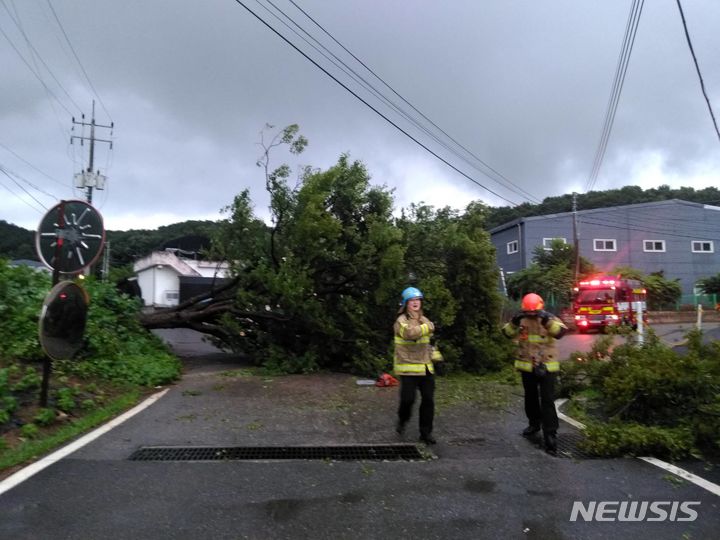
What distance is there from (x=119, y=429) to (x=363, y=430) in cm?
273

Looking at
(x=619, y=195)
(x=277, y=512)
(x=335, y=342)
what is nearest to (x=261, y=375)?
(x=335, y=342)

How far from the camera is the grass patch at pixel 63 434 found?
4754 millimetres

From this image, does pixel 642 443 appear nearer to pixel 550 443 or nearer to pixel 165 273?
pixel 550 443

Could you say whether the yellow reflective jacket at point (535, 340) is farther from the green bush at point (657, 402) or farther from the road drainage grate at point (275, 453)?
the road drainage grate at point (275, 453)

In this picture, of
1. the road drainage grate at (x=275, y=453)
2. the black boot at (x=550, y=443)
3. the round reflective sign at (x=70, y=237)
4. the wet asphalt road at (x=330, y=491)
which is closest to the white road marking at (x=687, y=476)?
the wet asphalt road at (x=330, y=491)

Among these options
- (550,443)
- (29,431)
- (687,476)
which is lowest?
(687,476)

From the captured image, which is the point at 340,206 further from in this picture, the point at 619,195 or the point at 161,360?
the point at 619,195

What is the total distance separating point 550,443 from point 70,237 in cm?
594

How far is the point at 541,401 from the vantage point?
554 centimetres

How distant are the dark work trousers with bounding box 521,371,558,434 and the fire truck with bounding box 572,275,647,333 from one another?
18.4 meters

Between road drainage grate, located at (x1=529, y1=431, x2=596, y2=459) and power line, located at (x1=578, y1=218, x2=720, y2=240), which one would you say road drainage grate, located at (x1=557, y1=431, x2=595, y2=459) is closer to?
road drainage grate, located at (x1=529, y1=431, x2=596, y2=459)

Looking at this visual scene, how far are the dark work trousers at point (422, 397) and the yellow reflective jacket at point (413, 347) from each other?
8cm

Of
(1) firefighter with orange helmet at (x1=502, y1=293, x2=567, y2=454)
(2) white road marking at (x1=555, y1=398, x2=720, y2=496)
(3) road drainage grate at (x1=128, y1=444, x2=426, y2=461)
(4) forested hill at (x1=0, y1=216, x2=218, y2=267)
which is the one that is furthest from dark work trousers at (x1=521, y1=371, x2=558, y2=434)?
(4) forested hill at (x1=0, y1=216, x2=218, y2=267)

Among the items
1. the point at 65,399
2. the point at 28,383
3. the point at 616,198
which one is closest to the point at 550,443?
the point at 65,399
